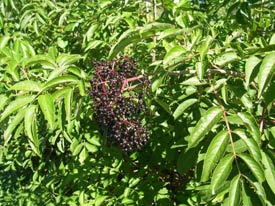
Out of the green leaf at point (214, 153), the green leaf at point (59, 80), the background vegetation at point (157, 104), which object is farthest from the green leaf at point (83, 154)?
the green leaf at point (214, 153)

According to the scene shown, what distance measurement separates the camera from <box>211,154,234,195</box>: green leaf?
1.26 m

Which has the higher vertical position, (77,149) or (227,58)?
(227,58)

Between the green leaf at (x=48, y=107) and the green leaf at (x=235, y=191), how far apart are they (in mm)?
583

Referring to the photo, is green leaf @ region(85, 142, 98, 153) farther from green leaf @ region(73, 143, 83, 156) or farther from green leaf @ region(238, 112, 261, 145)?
green leaf @ region(238, 112, 261, 145)

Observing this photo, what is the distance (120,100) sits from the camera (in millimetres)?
1553

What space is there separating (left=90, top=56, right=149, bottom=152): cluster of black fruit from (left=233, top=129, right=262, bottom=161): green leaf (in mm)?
411

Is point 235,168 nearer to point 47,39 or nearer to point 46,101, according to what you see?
point 46,101

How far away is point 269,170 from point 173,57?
1.57ft

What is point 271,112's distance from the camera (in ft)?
5.36

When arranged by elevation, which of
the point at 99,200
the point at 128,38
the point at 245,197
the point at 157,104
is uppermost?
the point at 128,38

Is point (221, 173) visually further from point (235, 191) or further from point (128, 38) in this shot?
point (128, 38)

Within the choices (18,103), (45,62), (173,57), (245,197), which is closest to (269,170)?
(245,197)

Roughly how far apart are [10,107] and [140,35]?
512 mm

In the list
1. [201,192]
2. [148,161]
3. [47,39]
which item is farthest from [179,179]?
[47,39]
